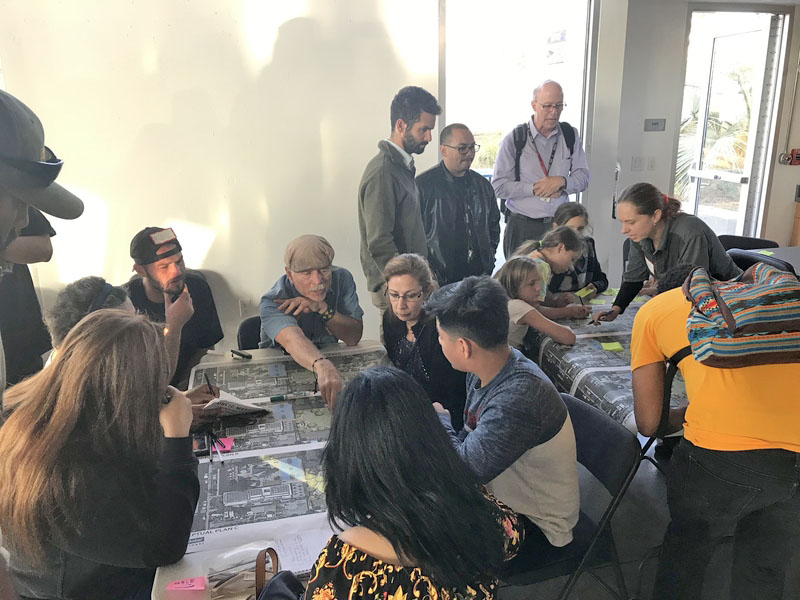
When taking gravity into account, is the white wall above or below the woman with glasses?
above

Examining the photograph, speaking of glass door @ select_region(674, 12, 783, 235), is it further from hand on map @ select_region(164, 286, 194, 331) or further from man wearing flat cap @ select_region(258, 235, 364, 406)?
hand on map @ select_region(164, 286, 194, 331)

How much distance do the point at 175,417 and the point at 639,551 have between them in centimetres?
179

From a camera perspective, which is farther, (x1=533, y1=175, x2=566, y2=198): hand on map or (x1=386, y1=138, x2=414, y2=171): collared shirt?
(x1=533, y1=175, x2=566, y2=198): hand on map

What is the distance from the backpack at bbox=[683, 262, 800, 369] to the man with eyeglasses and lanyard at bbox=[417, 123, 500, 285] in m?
2.03

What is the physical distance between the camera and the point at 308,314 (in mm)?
2486

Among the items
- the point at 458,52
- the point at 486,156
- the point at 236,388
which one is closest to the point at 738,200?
the point at 486,156

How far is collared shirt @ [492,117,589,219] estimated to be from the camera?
12.4 ft

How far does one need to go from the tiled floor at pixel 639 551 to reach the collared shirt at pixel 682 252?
36.9 inches

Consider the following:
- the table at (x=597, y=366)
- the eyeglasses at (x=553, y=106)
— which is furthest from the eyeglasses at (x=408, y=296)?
the eyeglasses at (x=553, y=106)

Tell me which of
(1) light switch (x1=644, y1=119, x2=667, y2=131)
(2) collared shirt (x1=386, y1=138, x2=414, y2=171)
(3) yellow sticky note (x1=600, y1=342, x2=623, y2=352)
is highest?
(1) light switch (x1=644, y1=119, x2=667, y2=131)

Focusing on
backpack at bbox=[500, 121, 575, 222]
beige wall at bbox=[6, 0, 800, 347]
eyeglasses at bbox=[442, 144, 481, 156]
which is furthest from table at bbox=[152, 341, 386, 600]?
backpack at bbox=[500, 121, 575, 222]

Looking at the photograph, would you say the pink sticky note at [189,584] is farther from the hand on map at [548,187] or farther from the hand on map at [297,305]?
the hand on map at [548,187]

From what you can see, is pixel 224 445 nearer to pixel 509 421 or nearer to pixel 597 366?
pixel 509 421

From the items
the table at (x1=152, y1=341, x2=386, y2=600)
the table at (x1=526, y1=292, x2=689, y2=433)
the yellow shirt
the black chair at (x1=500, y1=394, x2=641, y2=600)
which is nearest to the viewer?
the table at (x1=152, y1=341, x2=386, y2=600)
